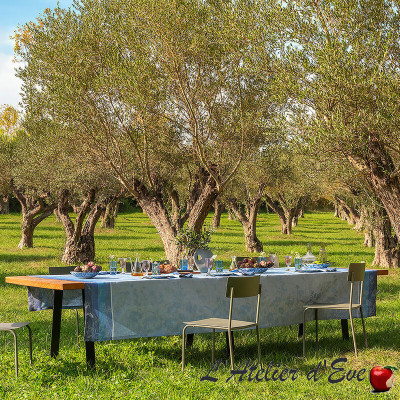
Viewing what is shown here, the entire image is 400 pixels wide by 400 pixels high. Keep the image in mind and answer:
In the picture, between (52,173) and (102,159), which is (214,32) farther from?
(52,173)

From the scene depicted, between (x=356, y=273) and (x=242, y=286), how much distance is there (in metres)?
2.00

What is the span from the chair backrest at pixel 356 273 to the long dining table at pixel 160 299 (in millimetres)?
390

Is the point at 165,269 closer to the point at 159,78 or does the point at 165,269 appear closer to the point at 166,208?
the point at 159,78

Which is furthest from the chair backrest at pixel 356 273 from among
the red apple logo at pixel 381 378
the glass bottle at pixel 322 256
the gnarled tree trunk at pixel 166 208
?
the gnarled tree trunk at pixel 166 208

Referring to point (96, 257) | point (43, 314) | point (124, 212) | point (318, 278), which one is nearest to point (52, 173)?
point (96, 257)

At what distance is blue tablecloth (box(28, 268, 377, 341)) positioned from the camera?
6371 mm

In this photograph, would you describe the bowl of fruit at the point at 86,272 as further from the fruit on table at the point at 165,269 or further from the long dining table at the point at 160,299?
the fruit on table at the point at 165,269

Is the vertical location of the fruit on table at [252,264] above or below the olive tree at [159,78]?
below

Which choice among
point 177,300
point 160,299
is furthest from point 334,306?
point 160,299

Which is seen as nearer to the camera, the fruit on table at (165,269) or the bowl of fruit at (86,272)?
the bowl of fruit at (86,272)

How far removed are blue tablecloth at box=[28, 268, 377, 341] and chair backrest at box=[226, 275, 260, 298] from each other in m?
0.57

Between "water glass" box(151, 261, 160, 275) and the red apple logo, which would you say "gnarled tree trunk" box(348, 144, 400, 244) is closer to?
"water glass" box(151, 261, 160, 275)

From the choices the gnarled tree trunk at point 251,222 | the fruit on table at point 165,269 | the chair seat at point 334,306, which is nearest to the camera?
the fruit on table at point 165,269

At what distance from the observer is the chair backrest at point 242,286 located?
6.45 metres
